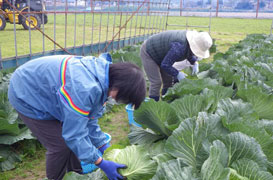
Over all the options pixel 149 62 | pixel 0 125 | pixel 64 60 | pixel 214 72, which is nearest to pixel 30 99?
pixel 64 60

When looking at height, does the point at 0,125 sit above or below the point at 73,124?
below

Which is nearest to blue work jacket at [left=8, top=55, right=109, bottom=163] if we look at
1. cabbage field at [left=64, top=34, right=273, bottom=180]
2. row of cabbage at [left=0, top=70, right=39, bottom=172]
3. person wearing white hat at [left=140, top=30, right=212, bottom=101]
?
cabbage field at [left=64, top=34, right=273, bottom=180]

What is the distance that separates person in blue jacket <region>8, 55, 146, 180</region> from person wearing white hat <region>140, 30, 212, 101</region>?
197cm

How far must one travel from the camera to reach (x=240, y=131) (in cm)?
176

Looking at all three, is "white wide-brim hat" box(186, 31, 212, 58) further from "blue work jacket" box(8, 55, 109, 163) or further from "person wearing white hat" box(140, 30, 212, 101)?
"blue work jacket" box(8, 55, 109, 163)

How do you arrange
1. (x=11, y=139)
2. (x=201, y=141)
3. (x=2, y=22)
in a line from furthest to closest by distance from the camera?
(x=2, y=22), (x=11, y=139), (x=201, y=141)

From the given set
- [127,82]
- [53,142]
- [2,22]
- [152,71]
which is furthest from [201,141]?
[2,22]

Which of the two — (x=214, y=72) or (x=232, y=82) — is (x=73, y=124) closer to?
(x=232, y=82)

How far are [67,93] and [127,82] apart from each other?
40 centimetres

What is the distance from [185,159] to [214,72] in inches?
110

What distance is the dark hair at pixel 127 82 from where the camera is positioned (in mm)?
1807

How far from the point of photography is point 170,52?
3.77 metres

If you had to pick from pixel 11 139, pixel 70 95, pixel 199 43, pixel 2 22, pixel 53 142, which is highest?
pixel 2 22

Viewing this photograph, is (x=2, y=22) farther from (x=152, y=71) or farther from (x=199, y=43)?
(x=199, y=43)
